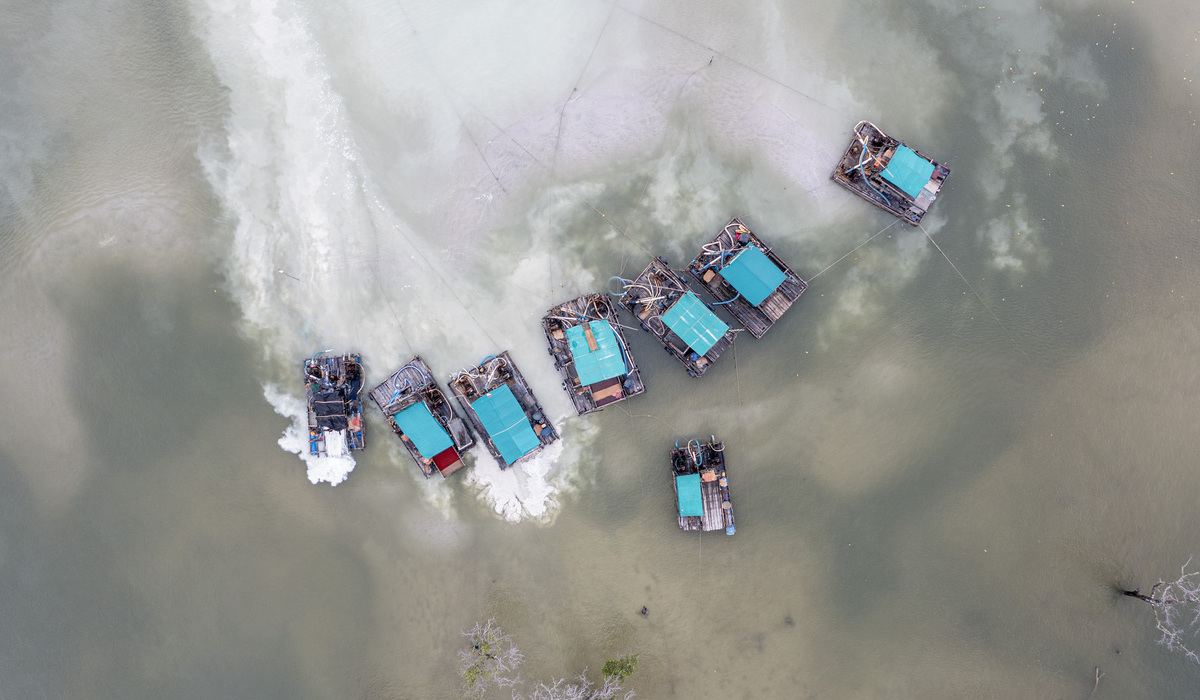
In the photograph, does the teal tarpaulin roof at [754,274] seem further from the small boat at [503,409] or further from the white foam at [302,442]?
the white foam at [302,442]

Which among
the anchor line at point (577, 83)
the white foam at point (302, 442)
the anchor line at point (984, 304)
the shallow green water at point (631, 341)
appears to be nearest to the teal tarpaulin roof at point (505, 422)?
the shallow green water at point (631, 341)

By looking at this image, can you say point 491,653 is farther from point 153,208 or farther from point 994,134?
point 994,134

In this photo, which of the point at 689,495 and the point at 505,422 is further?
the point at 689,495

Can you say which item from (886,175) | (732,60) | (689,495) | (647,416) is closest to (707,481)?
(689,495)

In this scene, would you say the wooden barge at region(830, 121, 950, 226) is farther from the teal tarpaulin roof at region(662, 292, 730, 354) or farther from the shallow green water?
the teal tarpaulin roof at region(662, 292, 730, 354)

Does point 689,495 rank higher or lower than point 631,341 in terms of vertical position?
lower

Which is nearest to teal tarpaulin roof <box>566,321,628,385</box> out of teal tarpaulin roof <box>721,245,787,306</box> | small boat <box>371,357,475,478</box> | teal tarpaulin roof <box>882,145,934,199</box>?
teal tarpaulin roof <box>721,245,787,306</box>

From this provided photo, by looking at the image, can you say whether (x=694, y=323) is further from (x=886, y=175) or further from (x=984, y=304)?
(x=984, y=304)
